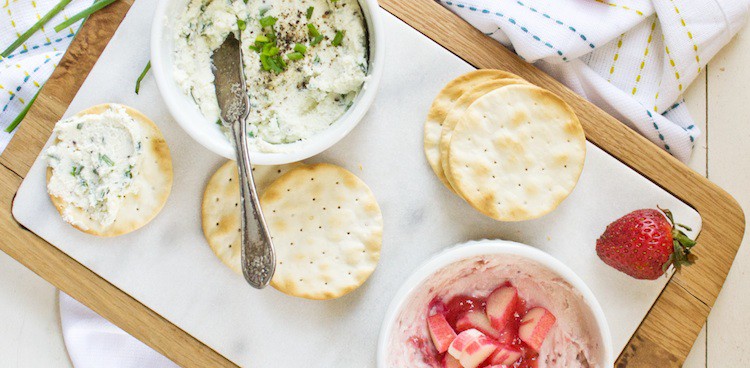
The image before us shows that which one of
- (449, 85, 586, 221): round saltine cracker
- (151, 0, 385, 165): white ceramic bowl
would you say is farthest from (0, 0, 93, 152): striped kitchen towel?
(449, 85, 586, 221): round saltine cracker

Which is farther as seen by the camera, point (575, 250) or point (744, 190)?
point (744, 190)

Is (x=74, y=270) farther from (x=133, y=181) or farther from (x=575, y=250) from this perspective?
(x=575, y=250)

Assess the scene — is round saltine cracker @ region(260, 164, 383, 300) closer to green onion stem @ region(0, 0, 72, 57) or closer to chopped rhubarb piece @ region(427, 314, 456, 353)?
chopped rhubarb piece @ region(427, 314, 456, 353)

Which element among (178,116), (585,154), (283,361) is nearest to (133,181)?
(178,116)

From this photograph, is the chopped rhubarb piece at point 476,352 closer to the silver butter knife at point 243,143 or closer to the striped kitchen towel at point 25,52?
the silver butter knife at point 243,143

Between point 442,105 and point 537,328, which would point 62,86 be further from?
point 537,328

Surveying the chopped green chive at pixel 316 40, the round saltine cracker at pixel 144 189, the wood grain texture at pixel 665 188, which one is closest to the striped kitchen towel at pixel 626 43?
the wood grain texture at pixel 665 188
